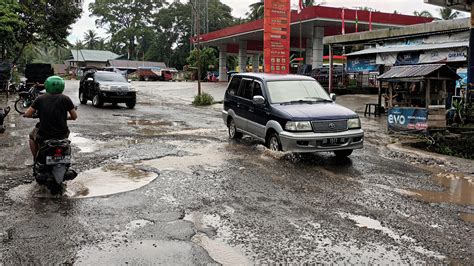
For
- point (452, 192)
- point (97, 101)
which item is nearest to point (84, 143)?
point (452, 192)

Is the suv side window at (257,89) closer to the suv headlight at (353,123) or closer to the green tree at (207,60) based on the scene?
the suv headlight at (353,123)

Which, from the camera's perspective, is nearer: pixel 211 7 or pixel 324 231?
pixel 324 231

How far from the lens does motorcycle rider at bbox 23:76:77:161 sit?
6.17 metres

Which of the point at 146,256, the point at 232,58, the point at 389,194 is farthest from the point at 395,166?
the point at 232,58

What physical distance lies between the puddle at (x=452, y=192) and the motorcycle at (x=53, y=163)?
5056 millimetres

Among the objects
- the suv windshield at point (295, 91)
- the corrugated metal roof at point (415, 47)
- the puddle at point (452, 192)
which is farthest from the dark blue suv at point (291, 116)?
the corrugated metal roof at point (415, 47)

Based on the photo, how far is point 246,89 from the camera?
1082 centimetres

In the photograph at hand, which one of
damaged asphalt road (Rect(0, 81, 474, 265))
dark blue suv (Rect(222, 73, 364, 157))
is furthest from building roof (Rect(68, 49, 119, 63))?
damaged asphalt road (Rect(0, 81, 474, 265))

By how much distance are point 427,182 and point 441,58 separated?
44.2ft

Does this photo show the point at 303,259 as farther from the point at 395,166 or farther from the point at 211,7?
the point at 211,7

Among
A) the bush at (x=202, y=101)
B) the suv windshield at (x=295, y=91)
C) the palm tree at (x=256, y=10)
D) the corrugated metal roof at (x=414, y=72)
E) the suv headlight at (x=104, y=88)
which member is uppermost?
the palm tree at (x=256, y=10)

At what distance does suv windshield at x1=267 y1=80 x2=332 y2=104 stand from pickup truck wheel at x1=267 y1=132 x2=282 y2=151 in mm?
761

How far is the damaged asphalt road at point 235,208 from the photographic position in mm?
4328

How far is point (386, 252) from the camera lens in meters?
4.39
